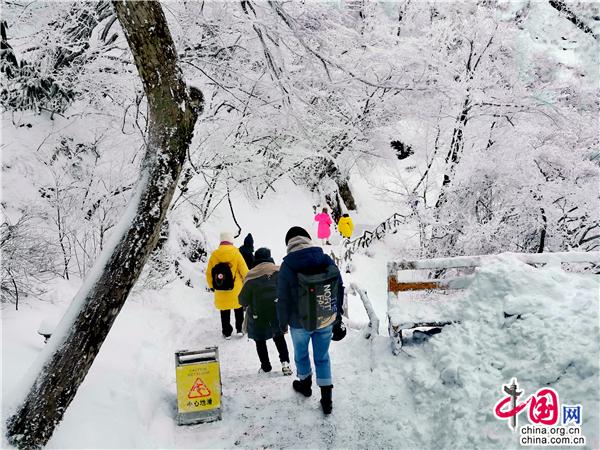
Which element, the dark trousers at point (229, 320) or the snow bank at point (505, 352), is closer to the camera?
the snow bank at point (505, 352)

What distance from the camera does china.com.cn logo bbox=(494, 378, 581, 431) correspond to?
3.19 metres

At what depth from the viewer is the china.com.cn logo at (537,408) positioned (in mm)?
3191

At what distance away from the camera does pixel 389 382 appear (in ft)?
15.6

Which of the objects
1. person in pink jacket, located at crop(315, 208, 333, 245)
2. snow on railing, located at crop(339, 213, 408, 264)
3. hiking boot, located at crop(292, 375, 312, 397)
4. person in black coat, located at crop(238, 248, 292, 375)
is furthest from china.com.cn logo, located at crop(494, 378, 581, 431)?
person in pink jacket, located at crop(315, 208, 333, 245)

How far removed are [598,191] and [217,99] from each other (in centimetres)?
973

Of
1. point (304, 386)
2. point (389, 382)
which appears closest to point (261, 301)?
point (304, 386)

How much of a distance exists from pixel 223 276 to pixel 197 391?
6.74ft

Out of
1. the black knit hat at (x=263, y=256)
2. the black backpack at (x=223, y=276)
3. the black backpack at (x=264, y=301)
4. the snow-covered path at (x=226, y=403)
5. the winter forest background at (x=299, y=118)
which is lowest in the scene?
the snow-covered path at (x=226, y=403)

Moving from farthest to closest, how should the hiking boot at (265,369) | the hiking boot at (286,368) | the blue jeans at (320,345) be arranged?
the hiking boot at (265,369)
the hiking boot at (286,368)
the blue jeans at (320,345)

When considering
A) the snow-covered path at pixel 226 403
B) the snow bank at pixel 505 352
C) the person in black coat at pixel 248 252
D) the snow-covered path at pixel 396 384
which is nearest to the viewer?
the snow bank at pixel 505 352

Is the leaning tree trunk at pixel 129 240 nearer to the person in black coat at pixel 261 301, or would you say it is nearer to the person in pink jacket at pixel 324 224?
the person in black coat at pixel 261 301

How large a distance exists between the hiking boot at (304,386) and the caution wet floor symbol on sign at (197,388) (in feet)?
2.71

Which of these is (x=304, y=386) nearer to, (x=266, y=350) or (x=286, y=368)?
(x=286, y=368)

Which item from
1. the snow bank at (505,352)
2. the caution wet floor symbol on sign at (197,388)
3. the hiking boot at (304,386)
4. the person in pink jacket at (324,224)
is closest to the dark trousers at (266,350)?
the hiking boot at (304,386)
